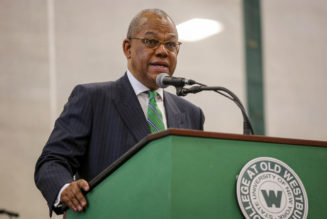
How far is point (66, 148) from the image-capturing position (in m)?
2.18

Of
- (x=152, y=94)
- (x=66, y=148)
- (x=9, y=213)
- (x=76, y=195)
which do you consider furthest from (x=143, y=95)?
(x=9, y=213)

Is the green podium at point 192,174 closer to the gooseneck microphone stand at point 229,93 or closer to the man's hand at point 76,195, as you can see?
the man's hand at point 76,195

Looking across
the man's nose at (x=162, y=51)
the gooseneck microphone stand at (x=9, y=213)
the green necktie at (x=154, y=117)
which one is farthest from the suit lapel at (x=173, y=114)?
the gooseneck microphone stand at (x=9, y=213)

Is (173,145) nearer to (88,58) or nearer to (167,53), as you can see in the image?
(167,53)

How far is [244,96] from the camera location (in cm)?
509

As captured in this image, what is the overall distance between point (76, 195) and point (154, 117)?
0.67 meters

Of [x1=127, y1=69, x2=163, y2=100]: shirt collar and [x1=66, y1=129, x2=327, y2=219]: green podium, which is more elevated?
[x1=127, y1=69, x2=163, y2=100]: shirt collar

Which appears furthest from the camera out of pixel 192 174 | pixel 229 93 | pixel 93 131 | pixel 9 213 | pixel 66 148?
pixel 9 213

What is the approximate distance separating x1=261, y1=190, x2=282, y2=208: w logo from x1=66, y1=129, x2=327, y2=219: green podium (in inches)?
3.6

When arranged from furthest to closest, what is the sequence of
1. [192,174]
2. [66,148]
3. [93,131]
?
1. [93,131]
2. [66,148]
3. [192,174]

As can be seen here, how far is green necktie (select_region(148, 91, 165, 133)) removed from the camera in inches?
91.1

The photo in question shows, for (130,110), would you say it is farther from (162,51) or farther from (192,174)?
(192,174)

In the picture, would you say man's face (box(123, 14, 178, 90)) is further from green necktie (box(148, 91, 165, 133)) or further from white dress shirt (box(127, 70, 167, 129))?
green necktie (box(148, 91, 165, 133))

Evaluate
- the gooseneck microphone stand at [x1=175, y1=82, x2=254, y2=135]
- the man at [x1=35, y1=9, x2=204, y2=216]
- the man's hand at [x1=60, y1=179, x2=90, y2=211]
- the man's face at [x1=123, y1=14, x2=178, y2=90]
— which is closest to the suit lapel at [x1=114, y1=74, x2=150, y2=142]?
the man at [x1=35, y1=9, x2=204, y2=216]
